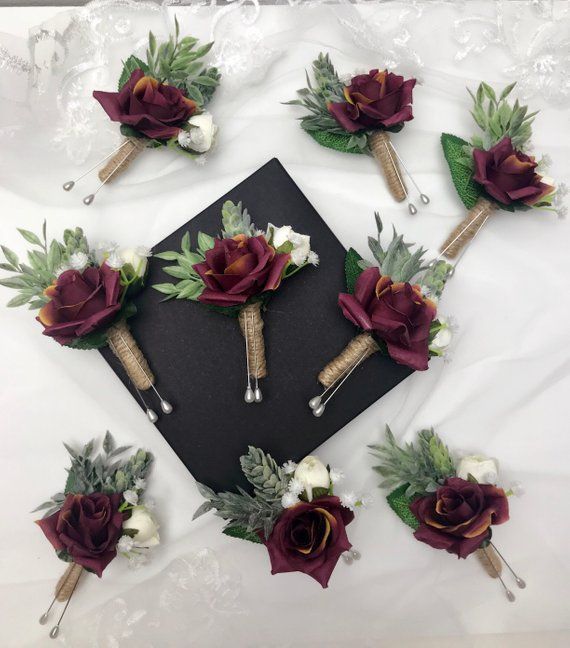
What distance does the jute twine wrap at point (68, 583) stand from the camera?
2.92 ft

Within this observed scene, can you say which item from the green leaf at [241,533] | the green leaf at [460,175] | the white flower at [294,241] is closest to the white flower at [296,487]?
the green leaf at [241,533]

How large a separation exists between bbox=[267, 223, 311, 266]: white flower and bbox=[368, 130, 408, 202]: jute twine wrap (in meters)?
0.24

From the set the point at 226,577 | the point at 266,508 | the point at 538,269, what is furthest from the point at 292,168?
the point at 226,577

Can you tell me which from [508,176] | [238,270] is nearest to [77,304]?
[238,270]

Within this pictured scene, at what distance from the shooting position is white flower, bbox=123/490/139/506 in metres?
0.88

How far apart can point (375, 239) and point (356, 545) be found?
56 cm

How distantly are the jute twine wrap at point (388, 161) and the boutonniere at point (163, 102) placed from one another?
31cm

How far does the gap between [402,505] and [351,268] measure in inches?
17.0

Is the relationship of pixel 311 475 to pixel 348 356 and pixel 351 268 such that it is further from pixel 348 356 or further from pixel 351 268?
pixel 351 268

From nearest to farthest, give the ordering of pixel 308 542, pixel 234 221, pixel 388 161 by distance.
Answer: pixel 308 542
pixel 234 221
pixel 388 161

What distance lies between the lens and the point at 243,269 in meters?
0.81

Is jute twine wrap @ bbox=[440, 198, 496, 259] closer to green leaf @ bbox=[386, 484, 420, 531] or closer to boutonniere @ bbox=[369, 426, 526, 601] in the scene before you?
boutonniere @ bbox=[369, 426, 526, 601]

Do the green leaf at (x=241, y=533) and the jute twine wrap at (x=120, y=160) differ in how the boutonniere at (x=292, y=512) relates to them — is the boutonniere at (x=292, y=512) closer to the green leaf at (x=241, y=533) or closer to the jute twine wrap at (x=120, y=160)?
the green leaf at (x=241, y=533)

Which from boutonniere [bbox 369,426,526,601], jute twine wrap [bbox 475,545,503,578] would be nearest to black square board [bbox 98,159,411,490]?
boutonniere [bbox 369,426,526,601]
